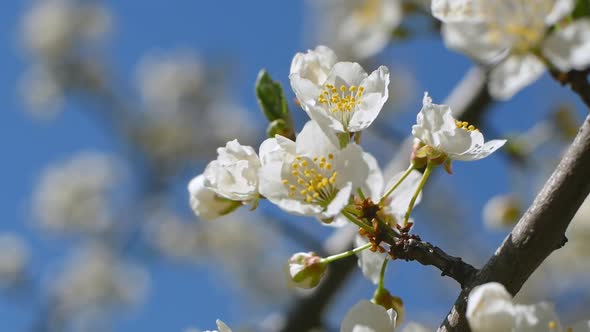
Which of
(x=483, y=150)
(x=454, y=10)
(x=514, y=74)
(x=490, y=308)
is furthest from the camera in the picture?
(x=514, y=74)

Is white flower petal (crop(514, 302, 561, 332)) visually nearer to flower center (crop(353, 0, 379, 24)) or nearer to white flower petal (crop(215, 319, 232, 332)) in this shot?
white flower petal (crop(215, 319, 232, 332))

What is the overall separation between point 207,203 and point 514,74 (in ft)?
3.11

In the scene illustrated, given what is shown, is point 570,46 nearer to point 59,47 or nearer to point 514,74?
point 514,74

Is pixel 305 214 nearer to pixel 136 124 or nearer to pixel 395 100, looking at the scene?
pixel 395 100

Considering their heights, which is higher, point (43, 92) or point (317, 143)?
point (43, 92)

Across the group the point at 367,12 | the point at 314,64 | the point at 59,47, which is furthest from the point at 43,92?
the point at 314,64

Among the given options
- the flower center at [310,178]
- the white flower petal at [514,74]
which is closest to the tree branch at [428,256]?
the flower center at [310,178]

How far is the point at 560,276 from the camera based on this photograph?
199 inches

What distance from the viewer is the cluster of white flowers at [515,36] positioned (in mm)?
1600

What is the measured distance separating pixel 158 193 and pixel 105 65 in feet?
8.04

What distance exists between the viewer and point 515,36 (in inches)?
70.8

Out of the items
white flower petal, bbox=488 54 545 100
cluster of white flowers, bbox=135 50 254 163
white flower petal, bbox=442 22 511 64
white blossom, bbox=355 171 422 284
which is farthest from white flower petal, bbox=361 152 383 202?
cluster of white flowers, bbox=135 50 254 163

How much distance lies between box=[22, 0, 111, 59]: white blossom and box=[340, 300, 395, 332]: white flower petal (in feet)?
24.5

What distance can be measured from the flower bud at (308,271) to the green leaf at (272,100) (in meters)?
0.30
